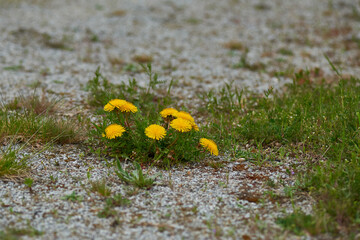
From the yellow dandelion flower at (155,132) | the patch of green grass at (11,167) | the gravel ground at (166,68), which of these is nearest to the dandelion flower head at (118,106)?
the yellow dandelion flower at (155,132)

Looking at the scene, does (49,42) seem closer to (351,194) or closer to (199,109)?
(199,109)

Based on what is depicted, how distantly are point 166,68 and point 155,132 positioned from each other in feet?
13.2

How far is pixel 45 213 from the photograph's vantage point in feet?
11.1

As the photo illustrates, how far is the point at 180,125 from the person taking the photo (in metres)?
3.95

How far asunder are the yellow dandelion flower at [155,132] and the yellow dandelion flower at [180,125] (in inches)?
4.8

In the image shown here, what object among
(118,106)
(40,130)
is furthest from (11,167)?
(118,106)

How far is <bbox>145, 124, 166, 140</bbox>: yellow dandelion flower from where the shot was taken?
3.92m

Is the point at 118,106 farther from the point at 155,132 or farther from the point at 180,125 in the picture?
the point at 180,125

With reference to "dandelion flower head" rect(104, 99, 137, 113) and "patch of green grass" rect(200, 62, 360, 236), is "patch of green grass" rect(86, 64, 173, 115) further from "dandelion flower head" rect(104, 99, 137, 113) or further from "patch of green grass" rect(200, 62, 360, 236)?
"dandelion flower head" rect(104, 99, 137, 113)

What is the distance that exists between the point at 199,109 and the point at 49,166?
7.63ft

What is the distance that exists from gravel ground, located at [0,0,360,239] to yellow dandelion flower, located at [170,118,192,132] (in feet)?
1.56

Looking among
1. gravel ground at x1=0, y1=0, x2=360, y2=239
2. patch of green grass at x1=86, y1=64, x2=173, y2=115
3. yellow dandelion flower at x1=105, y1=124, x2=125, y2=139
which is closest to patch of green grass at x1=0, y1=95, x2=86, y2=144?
gravel ground at x1=0, y1=0, x2=360, y2=239

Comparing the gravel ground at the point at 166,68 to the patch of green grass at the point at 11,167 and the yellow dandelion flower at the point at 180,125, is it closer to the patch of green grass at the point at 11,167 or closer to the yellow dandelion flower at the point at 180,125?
the patch of green grass at the point at 11,167

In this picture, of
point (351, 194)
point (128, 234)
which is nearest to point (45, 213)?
point (128, 234)
